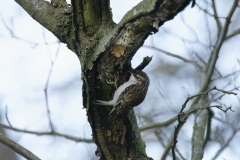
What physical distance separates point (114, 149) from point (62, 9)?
0.97 meters

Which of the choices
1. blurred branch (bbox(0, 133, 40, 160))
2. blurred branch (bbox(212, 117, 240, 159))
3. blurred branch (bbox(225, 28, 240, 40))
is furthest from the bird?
blurred branch (bbox(225, 28, 240, 40))

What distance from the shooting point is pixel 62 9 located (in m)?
2.66

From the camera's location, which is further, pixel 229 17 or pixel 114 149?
pixel 229 17

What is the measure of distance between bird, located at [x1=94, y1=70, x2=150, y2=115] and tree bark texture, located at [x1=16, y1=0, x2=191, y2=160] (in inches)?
1.5

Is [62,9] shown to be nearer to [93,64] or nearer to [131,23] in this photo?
[93,64]

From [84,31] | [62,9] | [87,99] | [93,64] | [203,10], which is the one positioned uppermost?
[203,10]

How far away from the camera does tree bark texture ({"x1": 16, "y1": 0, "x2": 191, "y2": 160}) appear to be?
7.45 feet

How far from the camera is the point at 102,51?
7.71 feet

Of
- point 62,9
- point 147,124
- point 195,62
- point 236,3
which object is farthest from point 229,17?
point 62,9

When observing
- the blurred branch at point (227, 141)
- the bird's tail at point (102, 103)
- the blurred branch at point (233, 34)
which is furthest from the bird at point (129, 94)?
the blurred branch at point (233, 34)

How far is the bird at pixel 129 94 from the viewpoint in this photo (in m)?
2.49

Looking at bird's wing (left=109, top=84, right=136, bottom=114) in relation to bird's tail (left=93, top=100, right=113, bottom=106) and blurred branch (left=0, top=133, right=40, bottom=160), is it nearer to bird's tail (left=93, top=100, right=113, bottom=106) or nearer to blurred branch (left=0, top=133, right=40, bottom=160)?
bird's tail (left=93, top=100, right=113, bottom=106)

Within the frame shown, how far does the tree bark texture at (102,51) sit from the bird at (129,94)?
1.5 inches

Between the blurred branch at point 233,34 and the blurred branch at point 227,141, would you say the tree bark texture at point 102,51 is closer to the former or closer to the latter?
the blurred branch at point 227,141
